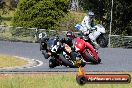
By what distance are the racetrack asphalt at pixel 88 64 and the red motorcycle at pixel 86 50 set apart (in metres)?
0.26

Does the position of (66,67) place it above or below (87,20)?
below

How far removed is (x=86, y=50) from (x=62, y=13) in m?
16.7

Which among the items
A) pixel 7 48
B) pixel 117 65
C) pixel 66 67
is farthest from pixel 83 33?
pixel 7 48

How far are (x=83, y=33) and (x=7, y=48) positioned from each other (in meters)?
8.71

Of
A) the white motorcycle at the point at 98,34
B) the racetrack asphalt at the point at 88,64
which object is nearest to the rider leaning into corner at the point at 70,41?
the racetrack asphalt at the point at 88,64

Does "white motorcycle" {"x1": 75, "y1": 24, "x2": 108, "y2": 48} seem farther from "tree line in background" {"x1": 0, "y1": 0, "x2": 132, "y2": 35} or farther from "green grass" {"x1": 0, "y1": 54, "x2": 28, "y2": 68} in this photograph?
"tree line in background" {"x1": 0, "y1": 0, "x2": 132, "y2": 35}

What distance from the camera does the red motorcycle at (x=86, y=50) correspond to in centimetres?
2036

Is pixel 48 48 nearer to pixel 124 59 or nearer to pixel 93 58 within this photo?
pixel 93 58

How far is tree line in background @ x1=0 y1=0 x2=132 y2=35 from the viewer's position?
3372cm

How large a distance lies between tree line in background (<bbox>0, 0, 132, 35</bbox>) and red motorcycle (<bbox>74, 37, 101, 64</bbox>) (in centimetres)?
1289

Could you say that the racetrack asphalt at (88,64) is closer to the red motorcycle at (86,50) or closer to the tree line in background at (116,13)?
the red motorcycle at (86,50)

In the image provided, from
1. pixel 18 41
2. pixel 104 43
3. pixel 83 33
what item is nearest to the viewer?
pixel 83 33

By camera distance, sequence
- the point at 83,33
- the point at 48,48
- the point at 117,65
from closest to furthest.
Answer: the point at 48,48, the point at 117,65, the point at 83,33

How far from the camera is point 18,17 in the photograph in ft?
121
